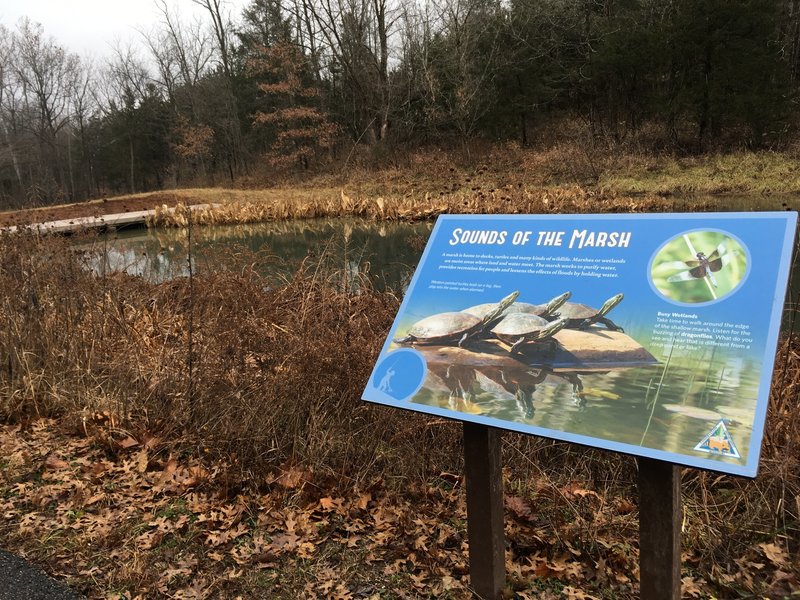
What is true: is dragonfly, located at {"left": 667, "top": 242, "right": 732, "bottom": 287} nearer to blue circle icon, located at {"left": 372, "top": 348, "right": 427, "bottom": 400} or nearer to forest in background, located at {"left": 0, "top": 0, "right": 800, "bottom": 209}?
blue circle icon, located at {"left": 372, "top": 348, "right": 427, "bottom": 400}

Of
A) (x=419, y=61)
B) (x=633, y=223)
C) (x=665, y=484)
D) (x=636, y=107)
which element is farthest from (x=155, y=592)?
(x=419, y=61)

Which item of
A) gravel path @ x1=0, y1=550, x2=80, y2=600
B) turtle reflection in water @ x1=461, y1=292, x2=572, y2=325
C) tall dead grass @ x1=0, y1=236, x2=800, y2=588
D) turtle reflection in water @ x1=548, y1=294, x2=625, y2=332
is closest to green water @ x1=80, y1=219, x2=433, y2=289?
tall dead grass @ x1=0, y1=236, x2=800, y2=588

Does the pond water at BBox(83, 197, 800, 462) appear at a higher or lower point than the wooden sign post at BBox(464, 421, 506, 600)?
higher

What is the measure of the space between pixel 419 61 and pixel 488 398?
110ft

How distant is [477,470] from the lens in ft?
7.70

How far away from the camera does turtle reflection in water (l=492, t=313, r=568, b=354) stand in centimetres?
211

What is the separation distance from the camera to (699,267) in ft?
6.04

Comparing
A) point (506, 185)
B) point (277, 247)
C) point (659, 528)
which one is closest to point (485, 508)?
A: point (659, 528)

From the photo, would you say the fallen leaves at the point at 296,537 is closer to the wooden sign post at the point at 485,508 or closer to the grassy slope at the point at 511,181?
the wooden sign post at the point at 485,508

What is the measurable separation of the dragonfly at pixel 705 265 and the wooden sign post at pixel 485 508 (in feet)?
2.87

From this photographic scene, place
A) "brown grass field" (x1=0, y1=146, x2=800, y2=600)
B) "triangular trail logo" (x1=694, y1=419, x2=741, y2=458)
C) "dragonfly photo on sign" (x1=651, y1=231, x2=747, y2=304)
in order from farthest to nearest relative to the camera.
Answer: "brown grass field" (x1=0, y1=146, x2=800, y2=600), "dragonfly photo on sign" (x1=651, y1=231, x2=747, y2=304), "triangular trail logo" (x1=694, y1=419, x2=741, y2=458)

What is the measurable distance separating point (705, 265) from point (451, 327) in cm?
89

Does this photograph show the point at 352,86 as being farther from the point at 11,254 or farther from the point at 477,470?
the point at 477,470

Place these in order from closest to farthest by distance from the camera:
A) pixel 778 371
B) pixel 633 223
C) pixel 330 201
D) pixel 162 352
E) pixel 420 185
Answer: pixel 633 223
pixel 778 371
pixel 162 352
pixel 330 201
pixel 420 185
